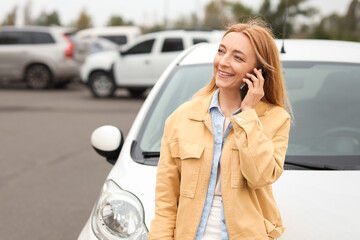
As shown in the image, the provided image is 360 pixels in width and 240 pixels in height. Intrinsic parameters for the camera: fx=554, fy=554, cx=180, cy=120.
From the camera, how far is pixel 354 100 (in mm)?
3340

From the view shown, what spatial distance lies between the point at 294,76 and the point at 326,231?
1321 mm

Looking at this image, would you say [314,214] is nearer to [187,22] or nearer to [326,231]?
[326,231]

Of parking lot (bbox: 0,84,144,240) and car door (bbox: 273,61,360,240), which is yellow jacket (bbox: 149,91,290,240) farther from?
parking lot (bbox: 0,84,144,240)

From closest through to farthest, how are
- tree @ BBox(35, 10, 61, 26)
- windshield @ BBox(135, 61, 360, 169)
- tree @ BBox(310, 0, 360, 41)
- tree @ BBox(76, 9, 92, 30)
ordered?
windshield @ BBox(135, 61, 360, 169)
tree @ BBox(310, 0, 360, 41)
tree @ BBox(35, 10, 61, 26)
tree @ BBox(76, 9, 92, 30)

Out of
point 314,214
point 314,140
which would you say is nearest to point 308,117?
point 314,140

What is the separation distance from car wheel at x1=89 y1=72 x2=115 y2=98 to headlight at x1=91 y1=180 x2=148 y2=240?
1279 centimetres

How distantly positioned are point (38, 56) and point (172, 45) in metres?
4.73

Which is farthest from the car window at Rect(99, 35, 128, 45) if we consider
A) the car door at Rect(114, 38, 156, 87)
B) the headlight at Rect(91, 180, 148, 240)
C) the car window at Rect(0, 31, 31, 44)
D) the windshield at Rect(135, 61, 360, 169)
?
the headlight at Rect(91, 180, 148, 240)

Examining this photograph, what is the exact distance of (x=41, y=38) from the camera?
1714cm

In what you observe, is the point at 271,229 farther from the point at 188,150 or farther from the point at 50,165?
the point at 50,165

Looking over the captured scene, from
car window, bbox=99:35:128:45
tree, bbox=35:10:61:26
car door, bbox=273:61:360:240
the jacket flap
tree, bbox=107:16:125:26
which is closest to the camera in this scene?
the jacket flap

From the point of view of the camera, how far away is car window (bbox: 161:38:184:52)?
14.5 metres

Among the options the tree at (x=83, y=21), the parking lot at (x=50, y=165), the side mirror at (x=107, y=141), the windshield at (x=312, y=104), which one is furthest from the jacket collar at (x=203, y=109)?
the tree at (x=83, y=21)

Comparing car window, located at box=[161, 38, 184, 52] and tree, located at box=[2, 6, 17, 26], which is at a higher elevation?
car window, located at box=[161, 38, 184, 52]
